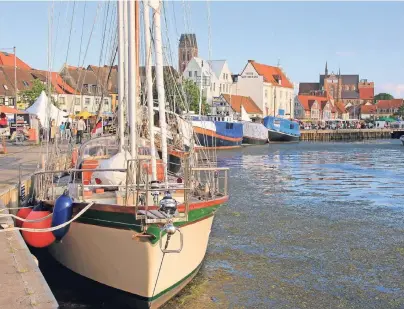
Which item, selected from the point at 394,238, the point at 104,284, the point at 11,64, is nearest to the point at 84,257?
the point at 104,284

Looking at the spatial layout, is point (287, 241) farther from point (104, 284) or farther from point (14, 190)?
point (14, 190)

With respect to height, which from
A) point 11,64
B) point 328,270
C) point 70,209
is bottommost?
point 328,270

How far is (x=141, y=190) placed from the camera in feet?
32.8

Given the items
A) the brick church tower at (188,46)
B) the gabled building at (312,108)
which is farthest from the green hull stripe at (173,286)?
the gabled building at (312,108)

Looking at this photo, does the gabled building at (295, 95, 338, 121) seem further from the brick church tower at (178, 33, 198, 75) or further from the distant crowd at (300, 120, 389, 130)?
the brick church tower at (178, 33, 198, 75)

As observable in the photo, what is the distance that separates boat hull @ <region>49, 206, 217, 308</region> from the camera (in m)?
10.0

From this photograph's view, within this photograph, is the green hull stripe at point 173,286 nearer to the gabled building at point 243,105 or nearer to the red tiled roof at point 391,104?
the gabled building at point 243,105

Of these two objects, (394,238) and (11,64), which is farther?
(11,64)

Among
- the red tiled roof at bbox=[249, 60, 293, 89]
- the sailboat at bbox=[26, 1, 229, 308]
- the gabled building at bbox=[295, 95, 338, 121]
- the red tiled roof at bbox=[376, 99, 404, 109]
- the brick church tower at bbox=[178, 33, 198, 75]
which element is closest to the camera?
the sailboat at bbox=[26, 1, 229, 308]

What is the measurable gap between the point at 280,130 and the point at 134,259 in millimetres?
73871

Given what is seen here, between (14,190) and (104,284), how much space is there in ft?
23.5

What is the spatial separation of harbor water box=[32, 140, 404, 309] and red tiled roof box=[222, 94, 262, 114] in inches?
2951

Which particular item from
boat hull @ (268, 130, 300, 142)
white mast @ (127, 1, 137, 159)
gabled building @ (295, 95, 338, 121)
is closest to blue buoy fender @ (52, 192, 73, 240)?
white mast @ (127, 1, 137, 159)

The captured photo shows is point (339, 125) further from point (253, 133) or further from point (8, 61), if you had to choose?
point (8, 61)
